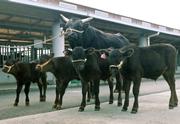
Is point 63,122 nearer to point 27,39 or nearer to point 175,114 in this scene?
point 175,114

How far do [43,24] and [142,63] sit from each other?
1419cm

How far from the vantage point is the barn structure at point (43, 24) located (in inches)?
719

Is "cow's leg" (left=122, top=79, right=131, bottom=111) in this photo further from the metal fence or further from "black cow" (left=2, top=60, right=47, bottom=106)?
the metal fence

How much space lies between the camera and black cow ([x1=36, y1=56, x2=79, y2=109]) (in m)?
11.2

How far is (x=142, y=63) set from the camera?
32.7 feet

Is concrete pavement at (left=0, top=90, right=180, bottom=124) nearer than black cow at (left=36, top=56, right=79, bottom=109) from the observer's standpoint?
Yes

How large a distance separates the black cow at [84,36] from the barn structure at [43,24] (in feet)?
9.16

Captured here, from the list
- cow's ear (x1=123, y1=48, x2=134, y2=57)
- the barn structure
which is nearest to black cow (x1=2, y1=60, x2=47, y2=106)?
the barn structure

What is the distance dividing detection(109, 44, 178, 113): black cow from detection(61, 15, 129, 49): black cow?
1126 millimetres

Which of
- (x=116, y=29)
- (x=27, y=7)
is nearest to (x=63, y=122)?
(x=27, y=7)

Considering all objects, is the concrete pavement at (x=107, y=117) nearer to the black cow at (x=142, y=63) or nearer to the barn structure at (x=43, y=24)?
the black cow at (x=142, y=63)

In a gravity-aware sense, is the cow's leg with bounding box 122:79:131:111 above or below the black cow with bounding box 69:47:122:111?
below

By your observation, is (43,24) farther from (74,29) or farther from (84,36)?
(74,29)

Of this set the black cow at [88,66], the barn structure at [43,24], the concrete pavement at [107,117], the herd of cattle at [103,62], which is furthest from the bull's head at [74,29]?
the barn structure at [43,24]
